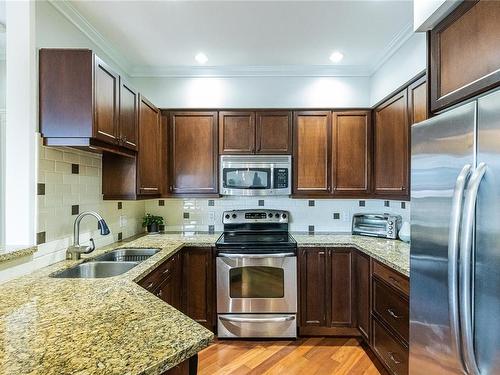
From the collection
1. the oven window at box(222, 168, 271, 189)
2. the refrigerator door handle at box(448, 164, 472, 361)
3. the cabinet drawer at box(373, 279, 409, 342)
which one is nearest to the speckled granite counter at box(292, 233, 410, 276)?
the cabinet drawer at box(373, 279, 409, 342)

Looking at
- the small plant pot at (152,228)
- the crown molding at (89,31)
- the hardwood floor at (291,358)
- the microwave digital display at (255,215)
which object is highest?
the crown molding at (89,31)

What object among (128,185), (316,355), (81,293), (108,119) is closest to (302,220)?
(316,355)

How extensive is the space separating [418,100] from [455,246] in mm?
1597

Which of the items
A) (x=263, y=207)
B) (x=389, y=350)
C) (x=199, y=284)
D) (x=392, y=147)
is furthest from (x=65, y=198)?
(x=392, y=147)

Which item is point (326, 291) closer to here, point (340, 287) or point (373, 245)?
point (340, 287)

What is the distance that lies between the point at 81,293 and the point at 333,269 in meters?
2.16

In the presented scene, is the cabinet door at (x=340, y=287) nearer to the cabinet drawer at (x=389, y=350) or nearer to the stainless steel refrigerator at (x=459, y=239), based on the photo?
the cabinet drawer at (x=389, y=350)

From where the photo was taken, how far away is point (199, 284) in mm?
2900

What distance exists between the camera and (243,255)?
111 inches

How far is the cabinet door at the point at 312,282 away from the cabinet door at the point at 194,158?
1212mm

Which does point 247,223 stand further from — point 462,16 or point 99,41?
point 462,16

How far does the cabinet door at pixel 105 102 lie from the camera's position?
1955 mm

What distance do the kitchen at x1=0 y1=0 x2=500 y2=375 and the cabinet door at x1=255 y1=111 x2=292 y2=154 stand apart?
0.05 feet

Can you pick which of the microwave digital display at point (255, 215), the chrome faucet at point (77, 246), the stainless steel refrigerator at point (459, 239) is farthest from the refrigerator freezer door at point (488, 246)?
the microwave digital display at point (255, 215)
